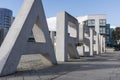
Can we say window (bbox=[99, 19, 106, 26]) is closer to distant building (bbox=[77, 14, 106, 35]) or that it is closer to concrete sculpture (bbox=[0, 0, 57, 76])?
distant building (bbox=[77, 14, 106, 35])

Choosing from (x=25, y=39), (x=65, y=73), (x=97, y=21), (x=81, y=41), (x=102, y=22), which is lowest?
(x=65, y=73)

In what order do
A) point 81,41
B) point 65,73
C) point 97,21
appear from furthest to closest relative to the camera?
point 97,21, point 81,41, point 65,73

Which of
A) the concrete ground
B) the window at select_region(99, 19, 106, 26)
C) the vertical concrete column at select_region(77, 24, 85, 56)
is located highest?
the window at select_region(99, 19, 106, 26)

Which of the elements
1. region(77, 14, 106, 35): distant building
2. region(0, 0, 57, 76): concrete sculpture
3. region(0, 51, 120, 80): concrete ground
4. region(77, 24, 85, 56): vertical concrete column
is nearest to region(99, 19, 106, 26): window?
region(77, 14, 106, 35): distant building

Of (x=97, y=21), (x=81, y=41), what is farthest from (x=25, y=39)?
(x=97, y=21)

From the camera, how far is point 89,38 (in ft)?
184

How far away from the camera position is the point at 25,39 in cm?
1777

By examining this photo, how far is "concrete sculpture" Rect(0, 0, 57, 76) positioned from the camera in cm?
1547

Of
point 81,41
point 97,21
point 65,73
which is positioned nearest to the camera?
point 65,73

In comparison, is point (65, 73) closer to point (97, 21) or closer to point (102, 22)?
point (97, 21)

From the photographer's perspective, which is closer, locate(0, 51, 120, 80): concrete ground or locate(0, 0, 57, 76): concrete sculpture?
locate(0, 51, 120, 80): concrete ground

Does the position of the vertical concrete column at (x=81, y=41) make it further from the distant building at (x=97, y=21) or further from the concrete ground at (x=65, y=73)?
the distant building at (x=97, y=21)

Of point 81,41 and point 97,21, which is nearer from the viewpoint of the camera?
point 81,41

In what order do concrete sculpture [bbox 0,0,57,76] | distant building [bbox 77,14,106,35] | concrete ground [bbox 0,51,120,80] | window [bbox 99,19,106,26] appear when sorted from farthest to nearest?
window [bbox 99,19,106,26] → distant building [bbox 77,14,106,35] → concrete sculpture [bbox 0,0,57,76] → concrete ground [bbox 0,51,120,80]
